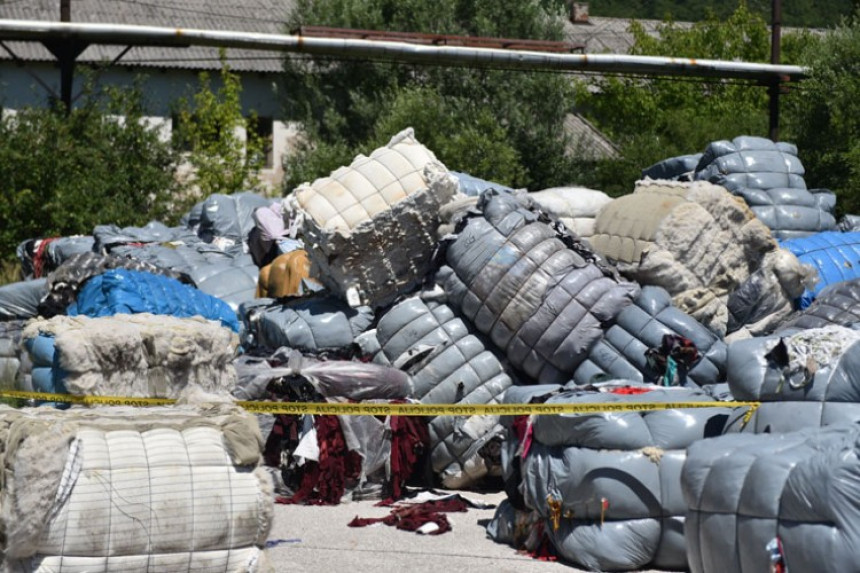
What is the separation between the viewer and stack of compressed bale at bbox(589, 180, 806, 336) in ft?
30.8

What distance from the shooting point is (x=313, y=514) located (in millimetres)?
7977

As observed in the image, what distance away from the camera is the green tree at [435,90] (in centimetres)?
2459

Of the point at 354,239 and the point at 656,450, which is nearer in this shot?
the point at 656,450

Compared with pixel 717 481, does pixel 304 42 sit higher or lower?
higher

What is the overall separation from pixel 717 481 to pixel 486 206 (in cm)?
447

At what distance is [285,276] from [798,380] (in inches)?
217

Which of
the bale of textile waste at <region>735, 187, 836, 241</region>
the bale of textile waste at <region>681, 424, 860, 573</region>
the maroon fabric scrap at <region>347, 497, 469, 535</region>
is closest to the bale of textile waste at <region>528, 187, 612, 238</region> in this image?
the bale of textile waste at <region>735, 187, 836, 241</region>

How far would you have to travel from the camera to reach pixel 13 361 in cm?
923

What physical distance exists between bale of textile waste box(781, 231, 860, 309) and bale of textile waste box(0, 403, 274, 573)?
5876mm

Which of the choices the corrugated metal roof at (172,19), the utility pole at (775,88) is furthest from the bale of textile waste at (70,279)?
the corrugated metal roof at (172,19)

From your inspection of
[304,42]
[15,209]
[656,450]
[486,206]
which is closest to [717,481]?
[656,450]

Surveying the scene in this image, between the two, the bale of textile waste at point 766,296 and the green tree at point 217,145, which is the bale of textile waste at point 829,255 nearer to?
the bale of textile waste at point 766,296

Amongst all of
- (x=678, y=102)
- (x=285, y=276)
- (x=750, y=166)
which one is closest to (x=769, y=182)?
(x=750, y=166)

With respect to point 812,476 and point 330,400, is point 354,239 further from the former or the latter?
point 812,476
